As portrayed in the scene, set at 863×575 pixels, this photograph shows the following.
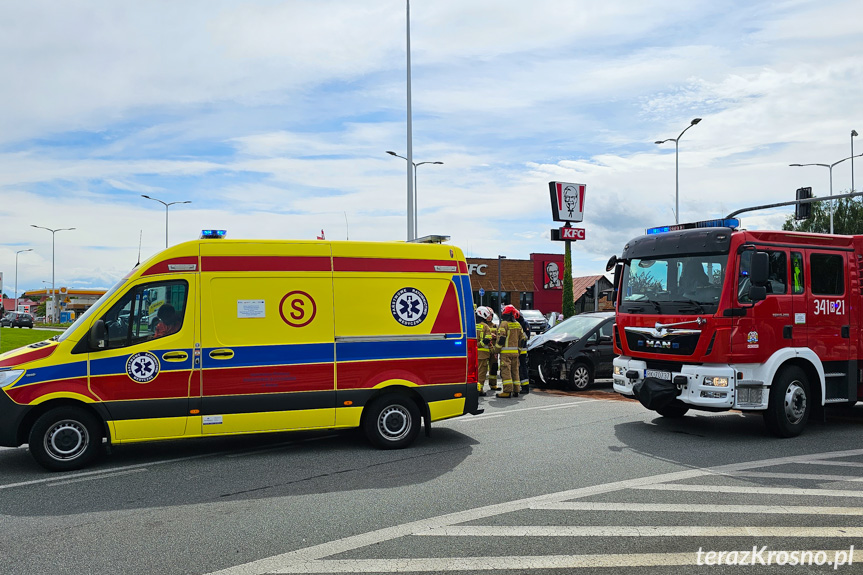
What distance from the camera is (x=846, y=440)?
898 centimetres

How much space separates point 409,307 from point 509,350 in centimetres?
504

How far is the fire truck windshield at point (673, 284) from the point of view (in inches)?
352

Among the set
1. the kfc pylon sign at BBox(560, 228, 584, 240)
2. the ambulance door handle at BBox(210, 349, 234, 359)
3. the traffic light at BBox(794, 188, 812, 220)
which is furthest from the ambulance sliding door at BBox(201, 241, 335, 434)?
the traffic light at BBox(794, 188, 812, 220)

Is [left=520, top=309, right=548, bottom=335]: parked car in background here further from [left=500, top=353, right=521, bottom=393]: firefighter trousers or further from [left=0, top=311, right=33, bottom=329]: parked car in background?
[left=0, top=311, right=33, bottom=329]: parked car in background

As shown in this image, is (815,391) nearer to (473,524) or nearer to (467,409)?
(467,409)

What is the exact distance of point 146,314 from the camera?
751cm

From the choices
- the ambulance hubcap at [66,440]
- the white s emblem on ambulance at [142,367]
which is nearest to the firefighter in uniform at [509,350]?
the white s emblem on ambulance at [142,367]

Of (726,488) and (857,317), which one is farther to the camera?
(857,317)

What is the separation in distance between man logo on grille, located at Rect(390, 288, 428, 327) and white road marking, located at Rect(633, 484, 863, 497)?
3151mm

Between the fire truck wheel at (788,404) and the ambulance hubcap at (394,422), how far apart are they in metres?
4.53

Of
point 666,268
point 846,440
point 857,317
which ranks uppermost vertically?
point 666,268

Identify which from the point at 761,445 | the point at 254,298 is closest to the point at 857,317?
the point at 761,445

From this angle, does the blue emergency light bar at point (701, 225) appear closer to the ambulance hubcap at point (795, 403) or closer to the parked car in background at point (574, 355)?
the ambulance hubcap at point (795, 403)

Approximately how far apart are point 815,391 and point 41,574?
901cm
